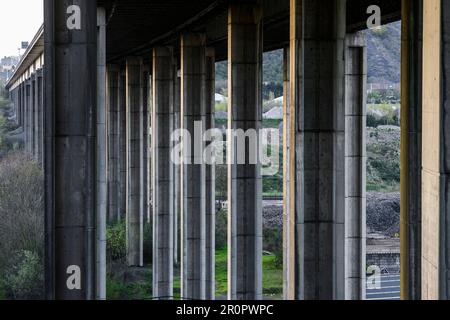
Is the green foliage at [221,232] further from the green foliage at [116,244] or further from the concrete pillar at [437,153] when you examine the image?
the concrete pillar at [437,153]

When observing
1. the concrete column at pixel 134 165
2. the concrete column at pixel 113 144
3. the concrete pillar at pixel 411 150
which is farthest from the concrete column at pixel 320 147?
the concrete column at pixel 113 144

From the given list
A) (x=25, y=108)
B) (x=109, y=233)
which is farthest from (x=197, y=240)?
(x=25, y=108)

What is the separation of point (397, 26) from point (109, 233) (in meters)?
95.2

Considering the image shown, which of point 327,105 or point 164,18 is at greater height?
point 164,18

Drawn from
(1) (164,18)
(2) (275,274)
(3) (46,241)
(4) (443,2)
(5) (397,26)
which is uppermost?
(5) (397,26)

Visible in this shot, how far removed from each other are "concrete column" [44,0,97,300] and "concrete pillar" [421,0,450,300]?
563 centimetres

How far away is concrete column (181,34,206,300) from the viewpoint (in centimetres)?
3312

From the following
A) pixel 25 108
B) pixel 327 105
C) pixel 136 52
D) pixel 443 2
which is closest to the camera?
pixel 443 2

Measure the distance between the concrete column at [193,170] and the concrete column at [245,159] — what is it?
7.47 metres

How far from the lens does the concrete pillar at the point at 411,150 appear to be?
18922 mm

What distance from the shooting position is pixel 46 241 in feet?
44.2

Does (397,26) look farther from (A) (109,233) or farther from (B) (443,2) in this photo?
(B) (443,2)
